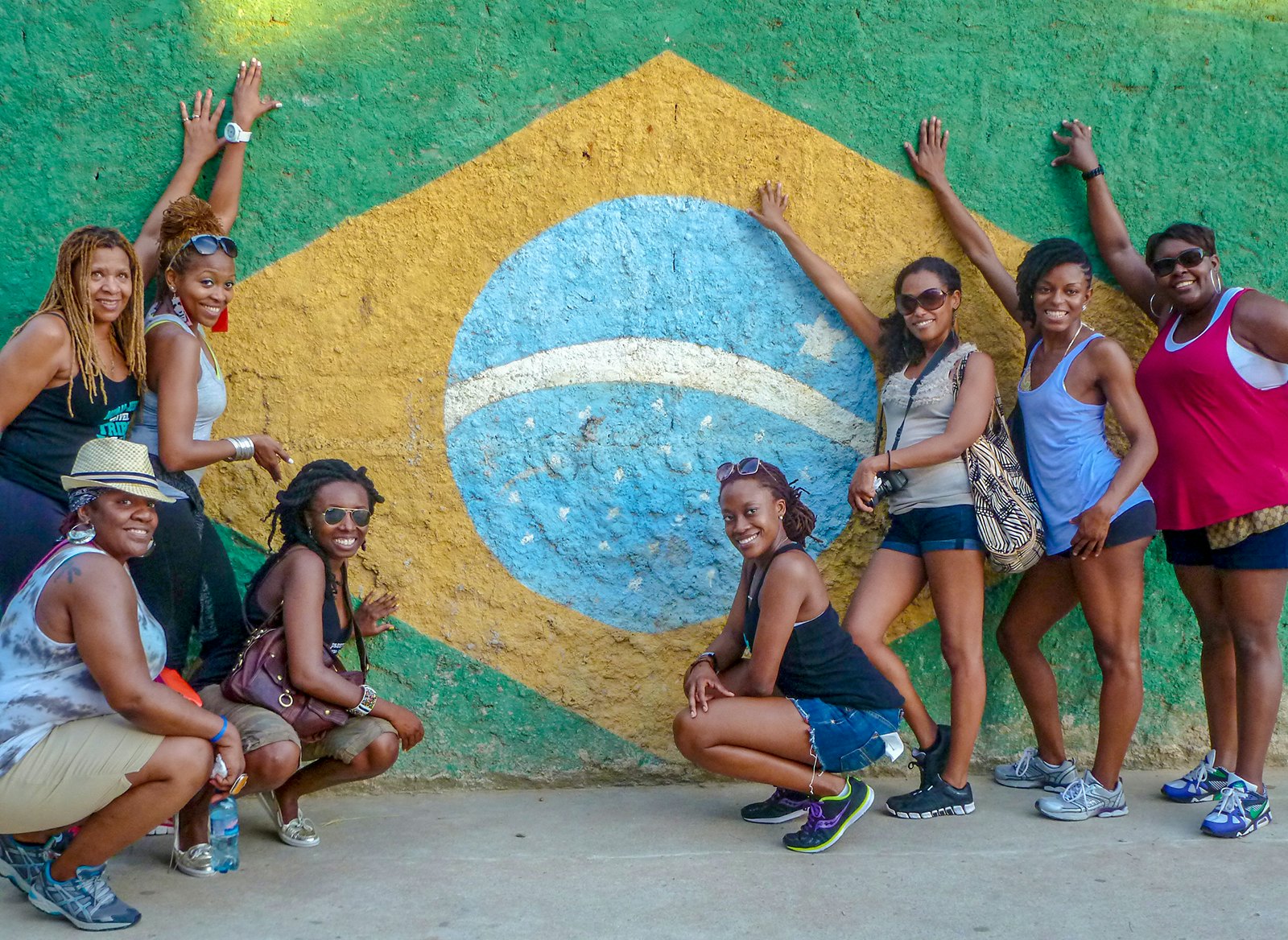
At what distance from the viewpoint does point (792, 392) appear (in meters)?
4.34

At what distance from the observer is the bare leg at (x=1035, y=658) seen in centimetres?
422

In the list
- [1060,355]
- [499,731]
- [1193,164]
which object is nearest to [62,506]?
[499,731]

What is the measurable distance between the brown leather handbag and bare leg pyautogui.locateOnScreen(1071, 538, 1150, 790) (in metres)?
2.48

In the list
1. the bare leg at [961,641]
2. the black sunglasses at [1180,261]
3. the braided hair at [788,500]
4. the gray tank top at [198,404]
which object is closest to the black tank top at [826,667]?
the braided hair at [788,500]

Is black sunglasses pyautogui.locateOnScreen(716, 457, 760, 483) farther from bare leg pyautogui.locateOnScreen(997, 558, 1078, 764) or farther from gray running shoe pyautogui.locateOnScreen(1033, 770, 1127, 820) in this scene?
gray running shoe pyautogui.locateOnScreen(1033, 770, 1127, 820)

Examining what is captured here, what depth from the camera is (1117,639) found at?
13.1ft

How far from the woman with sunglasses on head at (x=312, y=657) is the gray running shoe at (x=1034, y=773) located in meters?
2.17

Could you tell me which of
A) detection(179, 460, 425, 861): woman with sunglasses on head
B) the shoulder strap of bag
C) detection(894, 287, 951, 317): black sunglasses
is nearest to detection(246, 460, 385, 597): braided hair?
detection(179, 460, 425, 861): woman with sunglasses on head

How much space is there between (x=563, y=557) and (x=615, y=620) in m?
0.30

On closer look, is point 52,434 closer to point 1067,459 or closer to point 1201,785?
point 1067,459

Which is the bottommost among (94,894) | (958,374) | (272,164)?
(94,894)

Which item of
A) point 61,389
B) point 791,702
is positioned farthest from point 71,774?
point 791,702

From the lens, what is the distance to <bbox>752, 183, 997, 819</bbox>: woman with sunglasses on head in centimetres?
394

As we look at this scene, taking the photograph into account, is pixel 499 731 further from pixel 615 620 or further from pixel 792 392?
pixel 792 392
